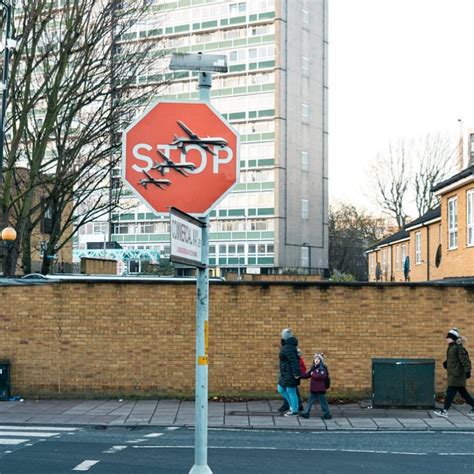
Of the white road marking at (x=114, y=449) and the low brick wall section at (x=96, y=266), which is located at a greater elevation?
the low brick wall section at (x=96, y=266)

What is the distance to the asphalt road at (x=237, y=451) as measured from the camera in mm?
9594

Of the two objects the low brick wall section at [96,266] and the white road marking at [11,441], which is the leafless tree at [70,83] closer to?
the low brick wall section at [96,266]

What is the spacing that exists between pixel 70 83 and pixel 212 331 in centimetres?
915

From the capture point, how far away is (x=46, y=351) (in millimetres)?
17203

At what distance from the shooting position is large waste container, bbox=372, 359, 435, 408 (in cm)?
1536

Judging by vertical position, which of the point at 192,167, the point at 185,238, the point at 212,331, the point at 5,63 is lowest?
the point at 212,331

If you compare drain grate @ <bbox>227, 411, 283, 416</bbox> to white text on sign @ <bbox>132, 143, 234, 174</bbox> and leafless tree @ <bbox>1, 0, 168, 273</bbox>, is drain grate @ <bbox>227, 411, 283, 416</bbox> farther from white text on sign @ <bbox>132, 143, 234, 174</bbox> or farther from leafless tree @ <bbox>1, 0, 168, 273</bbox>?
white text on sign @ <bbox>132, 143, 234, 174</bbox>

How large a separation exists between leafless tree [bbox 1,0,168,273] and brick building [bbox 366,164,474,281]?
12.4 metres

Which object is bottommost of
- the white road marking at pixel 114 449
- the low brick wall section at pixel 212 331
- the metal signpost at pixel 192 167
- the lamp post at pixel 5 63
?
the white road marking at pixel 114 449

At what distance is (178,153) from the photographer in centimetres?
536

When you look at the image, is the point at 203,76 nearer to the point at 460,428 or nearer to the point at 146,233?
the point at 460,428

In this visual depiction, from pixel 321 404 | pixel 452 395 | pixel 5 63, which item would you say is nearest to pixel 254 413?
pixel 321 404

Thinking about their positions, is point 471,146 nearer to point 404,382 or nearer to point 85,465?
point 404,382

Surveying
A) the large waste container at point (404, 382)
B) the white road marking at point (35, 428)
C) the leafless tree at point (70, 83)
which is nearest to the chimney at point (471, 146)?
the leafless tree at point (70, 83)
